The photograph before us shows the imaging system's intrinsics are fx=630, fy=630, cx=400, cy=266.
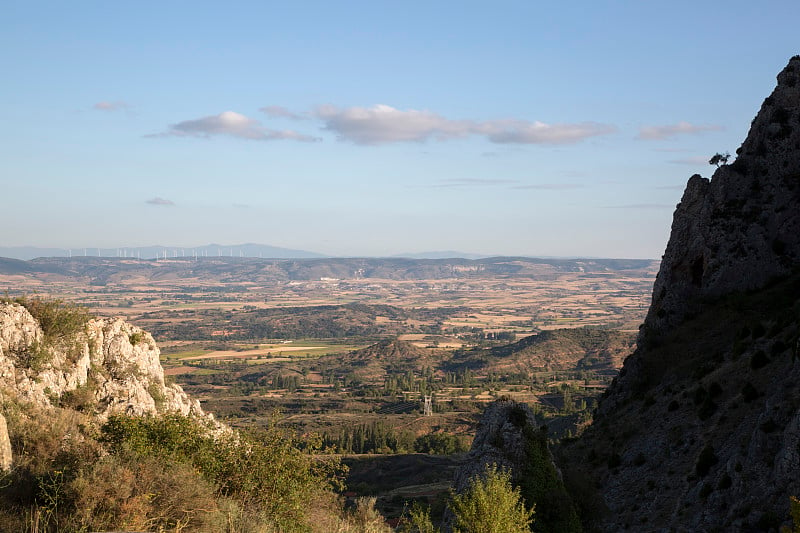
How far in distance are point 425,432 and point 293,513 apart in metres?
107

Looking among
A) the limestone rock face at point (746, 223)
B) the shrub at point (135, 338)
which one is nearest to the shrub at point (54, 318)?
the shrub at point (135, 338)

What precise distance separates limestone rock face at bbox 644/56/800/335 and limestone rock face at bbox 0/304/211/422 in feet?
112

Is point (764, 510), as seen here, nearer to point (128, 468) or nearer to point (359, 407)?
point (128, 468)

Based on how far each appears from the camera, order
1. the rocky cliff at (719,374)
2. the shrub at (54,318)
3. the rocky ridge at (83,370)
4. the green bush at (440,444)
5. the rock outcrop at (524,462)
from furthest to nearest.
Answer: the green bush at (440,444) < the shrub at (54,318) < the rock outcrop at (524,462) < the rocky ridge at (83,370) < the rocky cliff at (719,374)

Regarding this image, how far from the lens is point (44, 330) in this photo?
92.2ft

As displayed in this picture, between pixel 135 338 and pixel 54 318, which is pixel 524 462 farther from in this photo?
pixel 54 318

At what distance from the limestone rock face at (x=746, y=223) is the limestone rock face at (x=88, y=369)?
3424cm

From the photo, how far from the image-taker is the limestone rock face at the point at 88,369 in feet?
85.0

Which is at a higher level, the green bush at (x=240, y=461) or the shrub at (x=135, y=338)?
the shrub at (x=135, y=338)

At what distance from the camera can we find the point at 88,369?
28.9 m

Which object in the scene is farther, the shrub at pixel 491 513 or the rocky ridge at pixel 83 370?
the rocky ridge at pixel 83 370

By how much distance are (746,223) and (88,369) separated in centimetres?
4189

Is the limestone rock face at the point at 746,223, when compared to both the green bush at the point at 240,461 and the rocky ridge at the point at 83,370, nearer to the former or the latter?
the green bush at the point at 240,461

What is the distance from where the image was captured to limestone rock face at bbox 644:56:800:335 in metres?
42.8
